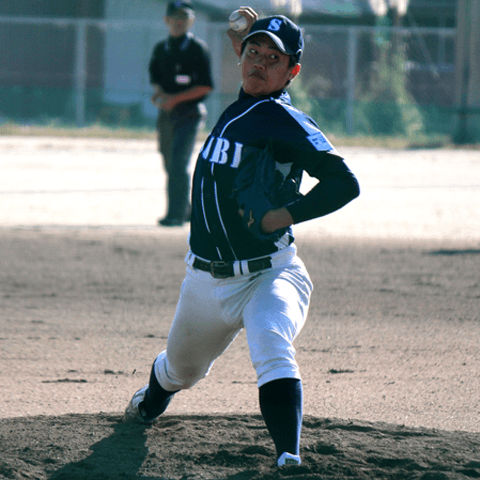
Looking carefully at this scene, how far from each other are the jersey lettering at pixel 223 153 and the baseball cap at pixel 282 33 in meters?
0.37

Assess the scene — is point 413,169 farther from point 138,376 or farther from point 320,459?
point 320,459

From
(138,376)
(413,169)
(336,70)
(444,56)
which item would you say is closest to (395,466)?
(138,376)

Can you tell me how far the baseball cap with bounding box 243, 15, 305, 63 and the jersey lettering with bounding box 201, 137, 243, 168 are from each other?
37 centimetres

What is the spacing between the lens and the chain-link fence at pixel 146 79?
22469mm

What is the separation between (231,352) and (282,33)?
2.34m

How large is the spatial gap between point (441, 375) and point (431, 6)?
2727 cm

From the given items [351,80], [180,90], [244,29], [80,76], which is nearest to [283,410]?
[244,29]

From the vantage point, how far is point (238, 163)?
2.91 m

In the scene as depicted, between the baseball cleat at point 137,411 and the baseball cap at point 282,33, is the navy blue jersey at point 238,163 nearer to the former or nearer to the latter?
the baseball cap at point 282,33

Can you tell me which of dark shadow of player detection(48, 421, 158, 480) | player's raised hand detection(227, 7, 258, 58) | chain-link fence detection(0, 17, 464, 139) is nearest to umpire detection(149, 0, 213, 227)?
player's raised hand detection(227, 7, 258, 58)

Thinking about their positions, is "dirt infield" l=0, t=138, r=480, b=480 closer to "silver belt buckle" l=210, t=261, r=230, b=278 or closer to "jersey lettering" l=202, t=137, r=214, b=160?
"silver belt buckle" l=210, t=261, r=230, b=278

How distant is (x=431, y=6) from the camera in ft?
96.7

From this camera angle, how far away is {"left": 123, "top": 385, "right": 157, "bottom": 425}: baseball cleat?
341 centimetres

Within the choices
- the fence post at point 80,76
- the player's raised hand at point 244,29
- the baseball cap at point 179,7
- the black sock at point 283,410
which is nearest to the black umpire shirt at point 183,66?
the baseball cap at point 179,7
